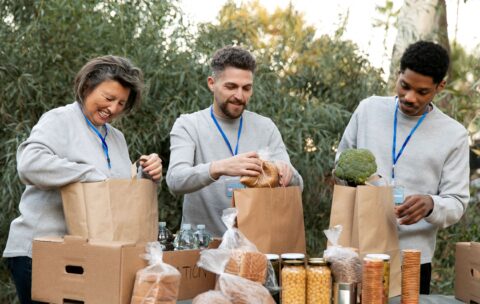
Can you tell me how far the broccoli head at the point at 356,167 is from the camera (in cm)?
244

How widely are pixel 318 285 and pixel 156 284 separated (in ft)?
1.56

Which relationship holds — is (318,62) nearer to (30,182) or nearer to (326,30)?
(326,30)

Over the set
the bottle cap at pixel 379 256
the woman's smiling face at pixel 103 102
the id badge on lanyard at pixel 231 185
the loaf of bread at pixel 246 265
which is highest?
the woman's smiling face at pixel 103 102

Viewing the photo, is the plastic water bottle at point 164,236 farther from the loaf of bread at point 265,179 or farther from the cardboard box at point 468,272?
the cardboard box at point 468,272

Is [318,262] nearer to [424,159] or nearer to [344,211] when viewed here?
[344,211]

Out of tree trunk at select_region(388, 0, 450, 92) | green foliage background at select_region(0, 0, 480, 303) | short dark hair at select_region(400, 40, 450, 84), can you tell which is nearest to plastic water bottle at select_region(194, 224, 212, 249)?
short dark hair at select_region(400, 40, 450, 84)

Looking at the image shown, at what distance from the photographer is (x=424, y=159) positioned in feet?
9.47

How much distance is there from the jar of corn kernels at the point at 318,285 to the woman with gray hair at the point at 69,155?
656 millimetres

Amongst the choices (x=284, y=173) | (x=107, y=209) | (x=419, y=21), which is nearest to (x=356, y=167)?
(x=284, y=173)

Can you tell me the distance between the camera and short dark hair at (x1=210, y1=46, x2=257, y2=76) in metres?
2.95

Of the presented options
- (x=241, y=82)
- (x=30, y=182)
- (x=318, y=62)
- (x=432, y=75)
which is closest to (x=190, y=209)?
(x=241, y=82)

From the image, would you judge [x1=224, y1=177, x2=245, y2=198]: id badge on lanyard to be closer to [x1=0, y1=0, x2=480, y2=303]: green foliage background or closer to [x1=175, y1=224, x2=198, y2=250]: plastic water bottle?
[x1=175, y1=224, x2=198, y2=250]: plastic water bottle

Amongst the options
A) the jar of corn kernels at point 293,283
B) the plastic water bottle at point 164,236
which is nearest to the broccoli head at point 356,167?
the jar of corn kernels at point 293,283

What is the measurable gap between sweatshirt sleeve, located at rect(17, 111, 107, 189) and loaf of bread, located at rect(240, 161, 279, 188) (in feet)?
1.54
